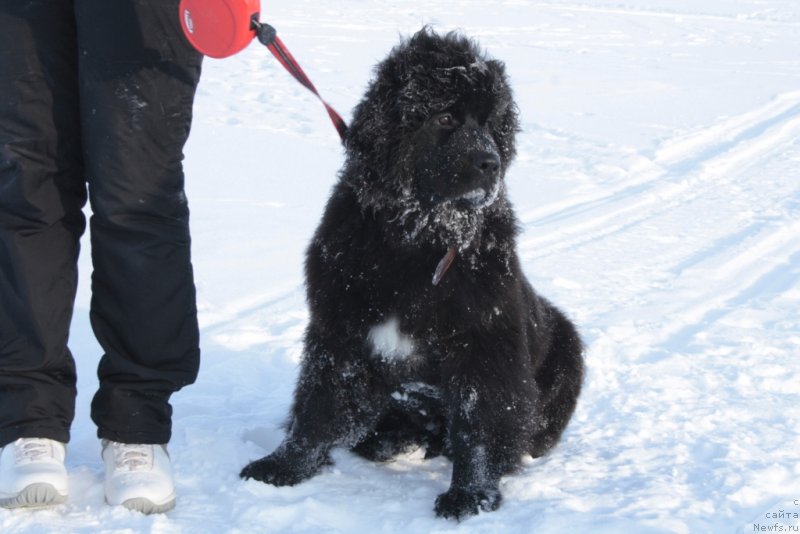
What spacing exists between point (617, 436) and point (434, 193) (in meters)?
1.08

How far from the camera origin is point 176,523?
2.15 m

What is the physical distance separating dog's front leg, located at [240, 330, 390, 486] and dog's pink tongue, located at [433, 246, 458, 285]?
0.31 m

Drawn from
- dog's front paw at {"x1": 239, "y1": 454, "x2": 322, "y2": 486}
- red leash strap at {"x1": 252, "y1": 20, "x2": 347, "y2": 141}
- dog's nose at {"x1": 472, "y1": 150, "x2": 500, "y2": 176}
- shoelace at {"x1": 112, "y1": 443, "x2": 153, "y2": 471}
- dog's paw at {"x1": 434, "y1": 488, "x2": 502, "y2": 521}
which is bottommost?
dog's front paw at {"x1": 239, "y1": 454, "x2": 322, "y2": 486}

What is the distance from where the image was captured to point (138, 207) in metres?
2.18

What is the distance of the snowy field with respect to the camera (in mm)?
2320

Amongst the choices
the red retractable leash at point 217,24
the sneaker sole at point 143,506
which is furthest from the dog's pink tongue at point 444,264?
the sneaker sole at point 143,506

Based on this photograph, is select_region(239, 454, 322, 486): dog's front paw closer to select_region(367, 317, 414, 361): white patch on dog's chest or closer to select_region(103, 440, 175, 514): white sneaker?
select_region(103, 440, 175, 514): white sneaker

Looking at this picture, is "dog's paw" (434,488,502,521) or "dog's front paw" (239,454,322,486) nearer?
"dog's paw" (434,488,502,521)

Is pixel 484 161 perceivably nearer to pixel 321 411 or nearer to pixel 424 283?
pixel 424 283

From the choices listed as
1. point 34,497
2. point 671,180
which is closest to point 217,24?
point 34,497

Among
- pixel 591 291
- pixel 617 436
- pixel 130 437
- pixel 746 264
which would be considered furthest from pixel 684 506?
pixel 746 264

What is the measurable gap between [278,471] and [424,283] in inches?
27.3

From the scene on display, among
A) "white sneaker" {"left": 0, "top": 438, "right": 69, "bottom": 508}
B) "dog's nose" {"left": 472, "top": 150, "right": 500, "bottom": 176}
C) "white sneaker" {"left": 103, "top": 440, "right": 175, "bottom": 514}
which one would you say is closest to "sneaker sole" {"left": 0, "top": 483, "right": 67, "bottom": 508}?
"white sneaker" {"left": 0, "top": 438, "right": 69, "bottom": 508}

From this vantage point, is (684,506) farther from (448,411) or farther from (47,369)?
(47,369)
